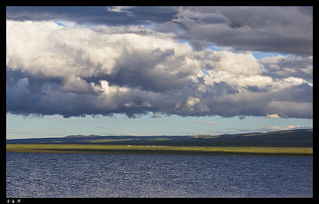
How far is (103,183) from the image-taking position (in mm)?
88625

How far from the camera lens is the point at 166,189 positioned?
7850 cm
